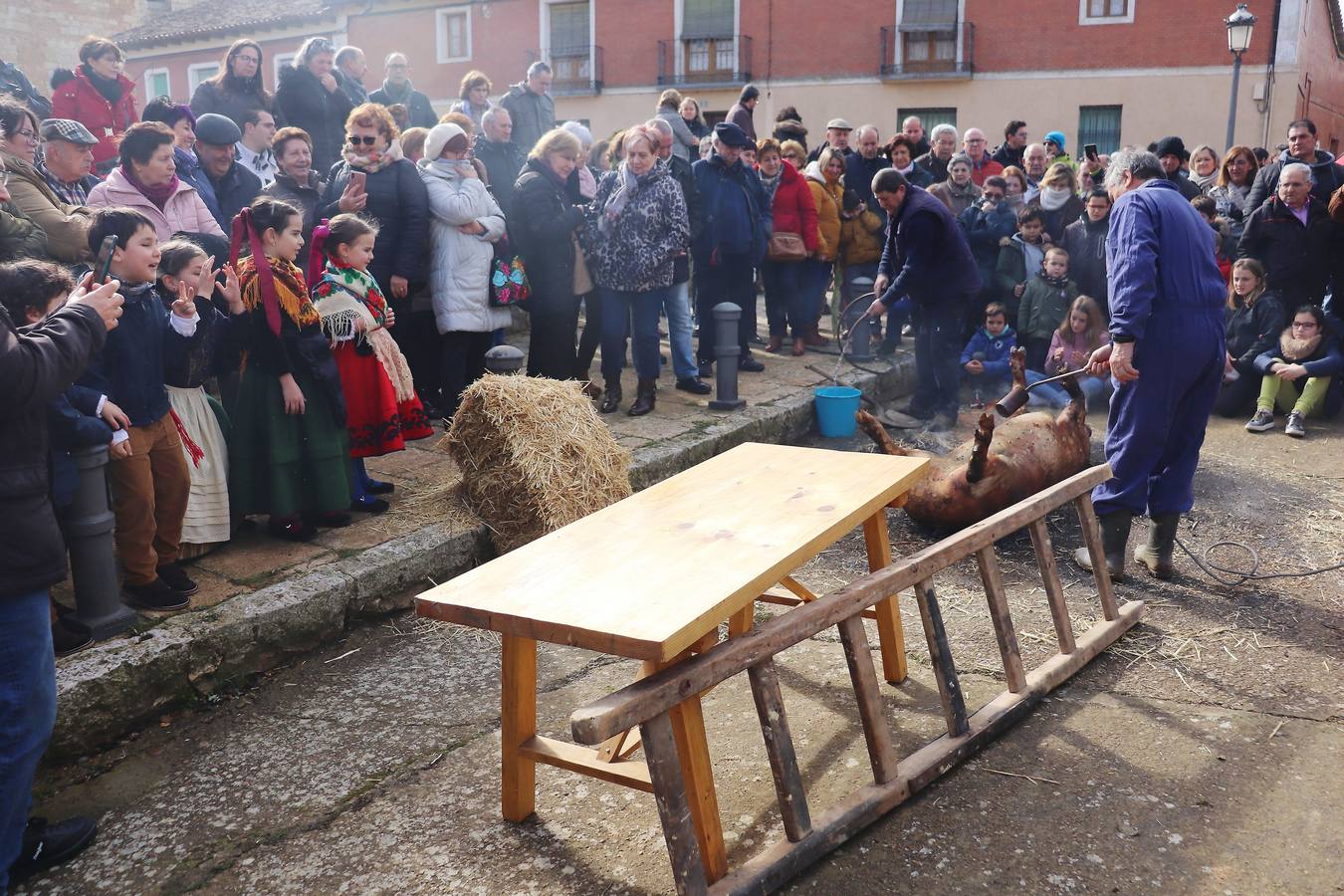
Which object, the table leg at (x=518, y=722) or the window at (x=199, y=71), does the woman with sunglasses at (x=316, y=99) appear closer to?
the table leg at (x=518, y=722)

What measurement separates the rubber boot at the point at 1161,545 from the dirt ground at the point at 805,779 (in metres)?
0.27

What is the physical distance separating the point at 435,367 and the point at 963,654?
4.16 m

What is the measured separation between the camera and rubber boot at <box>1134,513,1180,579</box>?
16.7 feet

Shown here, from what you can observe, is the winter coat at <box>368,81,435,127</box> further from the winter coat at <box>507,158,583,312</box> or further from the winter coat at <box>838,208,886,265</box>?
the winter coat at <box>838,208,886,265</box>

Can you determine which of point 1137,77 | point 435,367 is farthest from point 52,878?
point 1137,77

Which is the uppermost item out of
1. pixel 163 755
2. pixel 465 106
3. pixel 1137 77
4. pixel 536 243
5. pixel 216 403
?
pixel 1137 77

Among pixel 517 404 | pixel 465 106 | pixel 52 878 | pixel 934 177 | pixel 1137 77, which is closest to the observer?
pixel 52 878

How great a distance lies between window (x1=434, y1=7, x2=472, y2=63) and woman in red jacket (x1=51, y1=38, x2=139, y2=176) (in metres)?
24.2

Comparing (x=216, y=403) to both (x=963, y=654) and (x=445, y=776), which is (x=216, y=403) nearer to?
(x=445, y=776)

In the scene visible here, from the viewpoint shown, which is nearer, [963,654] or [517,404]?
[963,654]

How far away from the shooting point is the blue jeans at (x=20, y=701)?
275cm

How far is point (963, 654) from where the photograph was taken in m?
4.36

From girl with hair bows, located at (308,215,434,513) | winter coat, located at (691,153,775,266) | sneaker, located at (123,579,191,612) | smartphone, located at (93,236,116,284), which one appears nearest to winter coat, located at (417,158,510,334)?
girl with hair bows, located at (308,215,434,513)

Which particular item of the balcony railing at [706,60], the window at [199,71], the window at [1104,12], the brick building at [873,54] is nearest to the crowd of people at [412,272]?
the brick building at [873,54]
